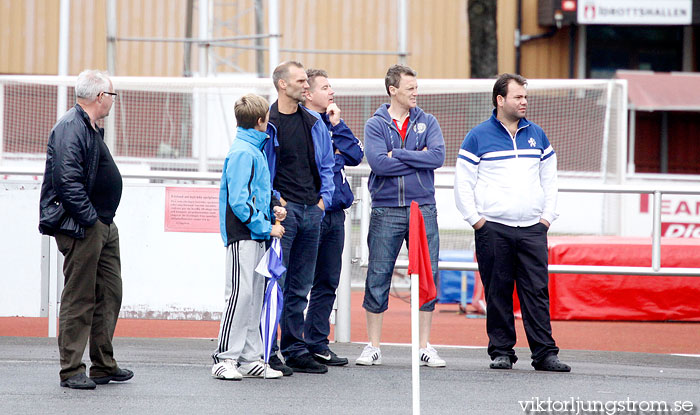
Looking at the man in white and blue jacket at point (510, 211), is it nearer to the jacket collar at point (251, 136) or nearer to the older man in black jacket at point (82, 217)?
the jacket collar at point (251, 136)

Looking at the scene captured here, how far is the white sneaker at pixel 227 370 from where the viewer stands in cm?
643

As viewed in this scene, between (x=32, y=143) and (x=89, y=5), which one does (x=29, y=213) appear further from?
(x=89, y=5)

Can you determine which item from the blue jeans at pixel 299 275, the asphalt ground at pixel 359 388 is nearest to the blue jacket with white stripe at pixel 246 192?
the blue jeans at pixel 299 275

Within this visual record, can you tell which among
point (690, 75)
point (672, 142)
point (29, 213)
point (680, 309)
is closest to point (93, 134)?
point (29, 213)

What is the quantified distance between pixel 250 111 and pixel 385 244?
1449mm

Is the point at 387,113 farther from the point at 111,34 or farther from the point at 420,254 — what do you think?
the point at 111,34

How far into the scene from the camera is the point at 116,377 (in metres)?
6.36

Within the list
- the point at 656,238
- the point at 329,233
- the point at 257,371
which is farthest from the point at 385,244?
the point at 656,238

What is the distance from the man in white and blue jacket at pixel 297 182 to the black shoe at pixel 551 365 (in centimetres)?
149

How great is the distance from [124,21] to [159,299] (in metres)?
17.6

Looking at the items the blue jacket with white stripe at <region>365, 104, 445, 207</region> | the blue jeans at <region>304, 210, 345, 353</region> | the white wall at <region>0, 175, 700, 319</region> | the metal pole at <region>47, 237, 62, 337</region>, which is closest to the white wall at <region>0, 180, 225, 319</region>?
the white wall at <region>0, 175, 700, 319</region>

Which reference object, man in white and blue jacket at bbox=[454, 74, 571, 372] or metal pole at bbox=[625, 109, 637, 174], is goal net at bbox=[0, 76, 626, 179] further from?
man in white and blue jacket at bbox=[454, 74, 571, 372]

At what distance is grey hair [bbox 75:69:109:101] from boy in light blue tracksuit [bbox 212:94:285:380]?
802 millimetres

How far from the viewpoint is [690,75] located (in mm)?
24812
